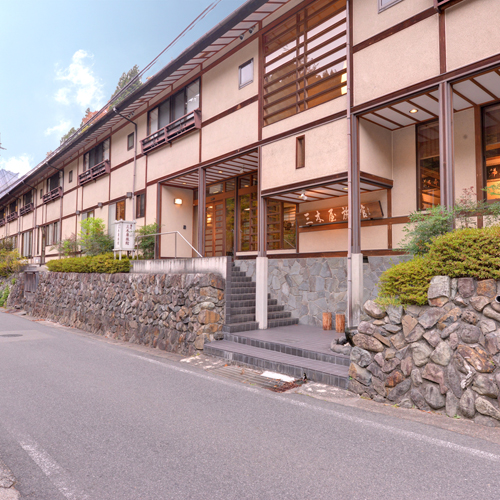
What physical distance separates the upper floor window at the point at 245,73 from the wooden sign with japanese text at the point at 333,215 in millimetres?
4364

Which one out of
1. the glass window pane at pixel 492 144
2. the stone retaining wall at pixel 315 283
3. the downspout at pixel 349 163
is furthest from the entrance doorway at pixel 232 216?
the glass window pane at pixel 492 144

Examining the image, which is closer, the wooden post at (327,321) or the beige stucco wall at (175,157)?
the wooden post at (327,321)

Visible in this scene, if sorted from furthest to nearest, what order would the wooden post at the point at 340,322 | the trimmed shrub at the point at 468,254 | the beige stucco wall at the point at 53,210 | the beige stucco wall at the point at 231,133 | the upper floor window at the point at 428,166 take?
the beige stucco wall at the point at 53,210, the beige stucco wall at the point at 231,133, the wooden post at the point at 340,322, the upper floor window at the point at 428,166, the trimmed shrub at the point at 468,254

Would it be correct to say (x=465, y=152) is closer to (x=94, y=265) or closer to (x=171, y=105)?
(x=171, y=105)

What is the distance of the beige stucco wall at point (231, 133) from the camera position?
38.3 feet

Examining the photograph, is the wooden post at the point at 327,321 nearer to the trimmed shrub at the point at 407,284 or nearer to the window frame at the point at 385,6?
the trimmed shrub at the point at 407,284

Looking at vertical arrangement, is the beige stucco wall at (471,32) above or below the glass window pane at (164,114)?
below

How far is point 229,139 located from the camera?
12445mm

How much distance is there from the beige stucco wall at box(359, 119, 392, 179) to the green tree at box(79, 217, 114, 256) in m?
12.7

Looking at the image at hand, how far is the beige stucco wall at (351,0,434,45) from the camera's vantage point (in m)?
8.09

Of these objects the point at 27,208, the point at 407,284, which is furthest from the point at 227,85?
the point at 27,208

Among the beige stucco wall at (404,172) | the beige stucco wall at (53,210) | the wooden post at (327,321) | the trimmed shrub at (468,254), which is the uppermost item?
the beige stucco wall at (53,210)

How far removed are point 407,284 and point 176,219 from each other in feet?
39.3

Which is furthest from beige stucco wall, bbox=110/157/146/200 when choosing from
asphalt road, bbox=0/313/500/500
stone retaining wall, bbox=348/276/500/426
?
stone retaining wall, bbox=348/276/500/426
